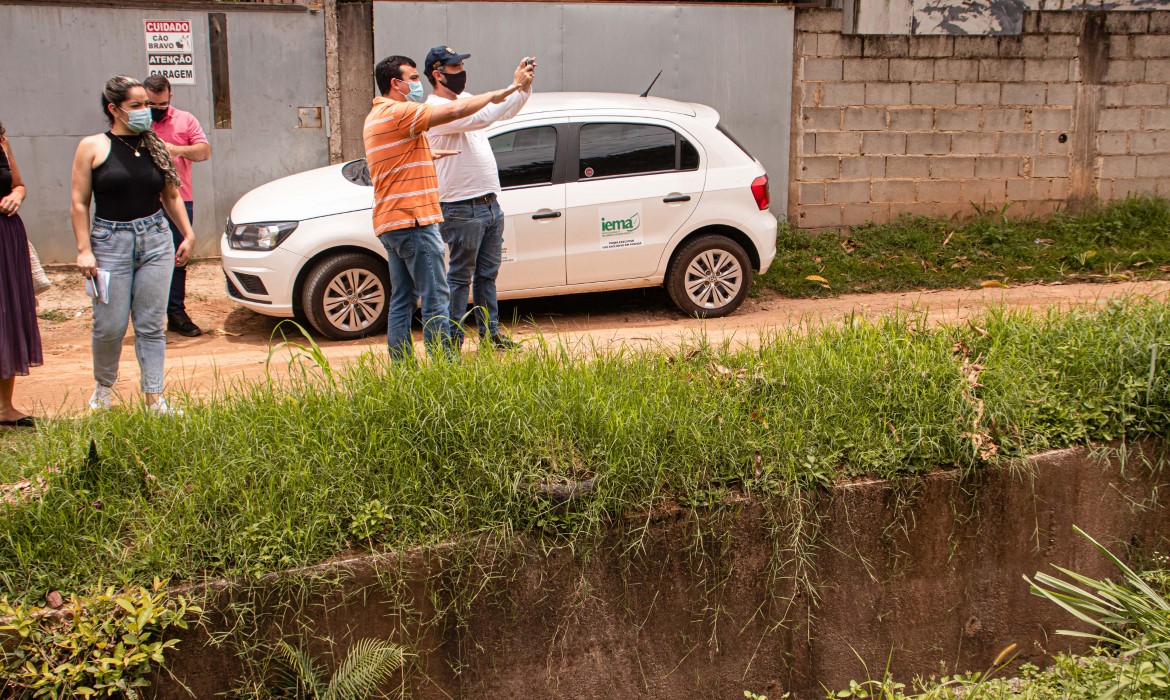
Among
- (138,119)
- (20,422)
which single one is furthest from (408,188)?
(20,422)

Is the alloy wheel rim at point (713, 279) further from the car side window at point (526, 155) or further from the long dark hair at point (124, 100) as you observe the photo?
the long dark hair at point (124, 100)

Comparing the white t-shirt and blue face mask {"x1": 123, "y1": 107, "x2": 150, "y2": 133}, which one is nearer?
blue face mask {"x1": 123, "y1": 107, "x2": 150, "y2": 133}

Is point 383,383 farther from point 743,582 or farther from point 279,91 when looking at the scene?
point 279,91

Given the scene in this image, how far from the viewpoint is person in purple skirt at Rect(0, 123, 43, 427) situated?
5.45 m

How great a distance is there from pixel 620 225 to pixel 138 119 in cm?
389

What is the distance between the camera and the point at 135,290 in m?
5.56

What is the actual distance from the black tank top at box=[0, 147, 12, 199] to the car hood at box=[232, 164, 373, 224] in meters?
2.45

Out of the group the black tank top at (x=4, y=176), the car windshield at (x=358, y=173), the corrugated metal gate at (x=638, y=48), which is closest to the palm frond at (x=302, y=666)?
the black tank top at (x=4, y=176)

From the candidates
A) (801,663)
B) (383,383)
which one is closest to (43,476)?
(383,383)

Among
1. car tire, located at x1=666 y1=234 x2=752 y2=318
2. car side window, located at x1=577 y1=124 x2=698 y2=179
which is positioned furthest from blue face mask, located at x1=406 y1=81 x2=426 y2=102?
car tire, located at x1=666 y1=234 x2=752 y2=318

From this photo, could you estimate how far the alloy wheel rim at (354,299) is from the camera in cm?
786

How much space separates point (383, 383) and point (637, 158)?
4.34 meters

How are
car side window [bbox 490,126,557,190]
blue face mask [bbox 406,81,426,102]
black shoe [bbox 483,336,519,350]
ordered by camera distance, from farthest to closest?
car side window [bbox 490,126,557,190] → blue face mask [bbox 406,81,426,102] → black shoe [bbox 483,336,519,350]

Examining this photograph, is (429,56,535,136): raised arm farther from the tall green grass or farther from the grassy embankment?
the grassy embankment
